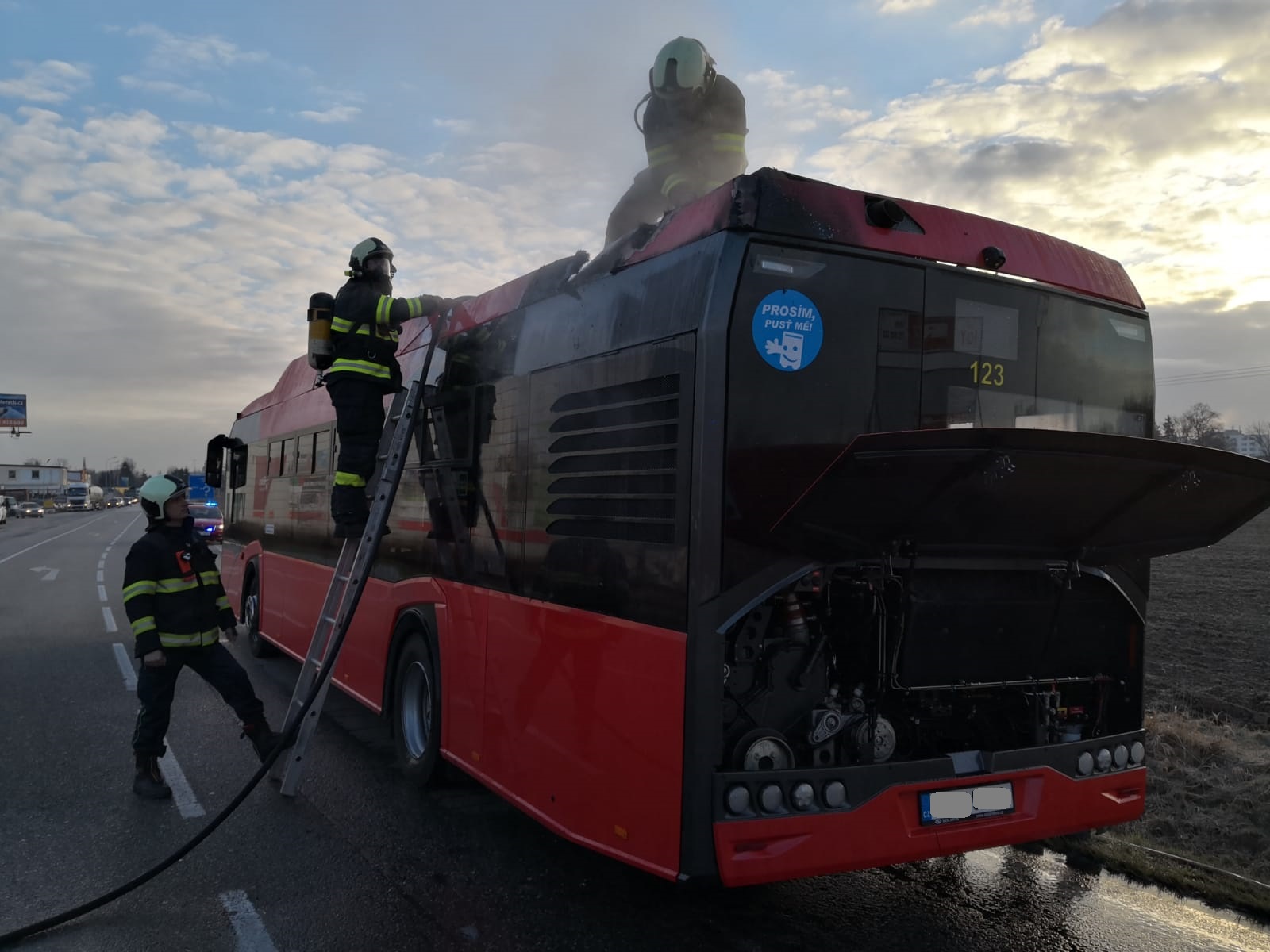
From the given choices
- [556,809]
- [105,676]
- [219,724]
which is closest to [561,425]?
[556,809]

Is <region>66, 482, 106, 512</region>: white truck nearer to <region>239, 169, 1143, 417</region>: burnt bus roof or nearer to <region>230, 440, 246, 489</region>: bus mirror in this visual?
<region>230, 440, 246, 489</region>: bus mirror

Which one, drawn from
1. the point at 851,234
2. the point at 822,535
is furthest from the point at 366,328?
the point at 822,535

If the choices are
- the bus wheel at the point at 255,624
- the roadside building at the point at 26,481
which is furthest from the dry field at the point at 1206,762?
the roadside building at the point at 26,481

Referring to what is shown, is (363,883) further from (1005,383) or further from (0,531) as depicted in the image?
(0,531)

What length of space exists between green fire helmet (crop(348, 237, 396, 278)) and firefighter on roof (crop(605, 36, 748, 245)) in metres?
2.13

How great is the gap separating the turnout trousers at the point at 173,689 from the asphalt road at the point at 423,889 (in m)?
0.38

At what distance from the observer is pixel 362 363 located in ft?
18.6

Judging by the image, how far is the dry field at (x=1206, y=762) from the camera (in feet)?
15.0

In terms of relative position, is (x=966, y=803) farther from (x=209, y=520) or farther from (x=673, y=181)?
(x=209, y=520)

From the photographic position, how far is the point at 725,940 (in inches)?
152

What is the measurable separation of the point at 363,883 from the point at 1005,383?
3.69m

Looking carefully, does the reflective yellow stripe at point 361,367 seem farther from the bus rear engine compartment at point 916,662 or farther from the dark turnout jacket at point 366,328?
the bus rear engine compartment at point 916,662

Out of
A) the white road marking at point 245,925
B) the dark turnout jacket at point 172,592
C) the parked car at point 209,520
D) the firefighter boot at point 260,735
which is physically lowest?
the white road marking at point 245,925

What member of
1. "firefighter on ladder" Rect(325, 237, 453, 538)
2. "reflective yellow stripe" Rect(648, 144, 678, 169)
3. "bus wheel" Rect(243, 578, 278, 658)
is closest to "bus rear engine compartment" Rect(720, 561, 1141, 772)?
"firefighter on ladder" Rect(325, 237, 453, 538)
